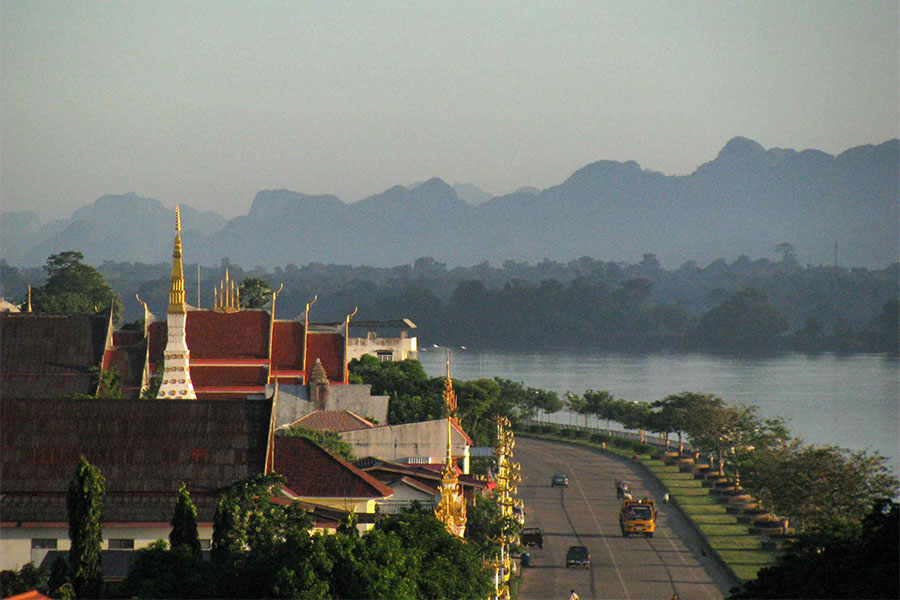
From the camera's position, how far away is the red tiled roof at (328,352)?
64938 mm

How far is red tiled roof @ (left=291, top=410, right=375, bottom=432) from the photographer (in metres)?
51.4

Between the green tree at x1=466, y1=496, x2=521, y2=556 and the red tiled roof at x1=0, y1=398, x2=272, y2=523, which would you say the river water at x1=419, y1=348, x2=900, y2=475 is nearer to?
the green tree at x1=466, y1=496, x2=521, y2=556

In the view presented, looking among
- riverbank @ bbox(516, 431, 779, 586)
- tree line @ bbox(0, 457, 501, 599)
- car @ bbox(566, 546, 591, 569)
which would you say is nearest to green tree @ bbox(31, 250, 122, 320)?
riverbank @ bbox(516, 431, 779, 586)

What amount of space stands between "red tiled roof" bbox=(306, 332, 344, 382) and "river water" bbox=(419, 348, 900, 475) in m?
6.75

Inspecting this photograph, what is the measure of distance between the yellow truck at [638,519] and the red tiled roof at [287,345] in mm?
19720

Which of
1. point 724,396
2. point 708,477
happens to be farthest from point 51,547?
point 724,396

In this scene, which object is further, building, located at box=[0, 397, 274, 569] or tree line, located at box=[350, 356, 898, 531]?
tree line, located at box=[350, 356, 898, 531]

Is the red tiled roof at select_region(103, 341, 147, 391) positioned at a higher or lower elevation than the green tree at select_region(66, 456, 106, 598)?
higher

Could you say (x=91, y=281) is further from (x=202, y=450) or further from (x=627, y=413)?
(x=202, y=450)

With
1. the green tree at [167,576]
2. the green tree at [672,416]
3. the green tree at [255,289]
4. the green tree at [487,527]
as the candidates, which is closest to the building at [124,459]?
the green tree at [167,576]

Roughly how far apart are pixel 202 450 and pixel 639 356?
166 meters

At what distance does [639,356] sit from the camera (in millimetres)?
195000

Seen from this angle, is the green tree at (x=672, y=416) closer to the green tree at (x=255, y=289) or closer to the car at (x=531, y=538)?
the green tree at (x=255, y=289)

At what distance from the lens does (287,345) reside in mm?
65000
